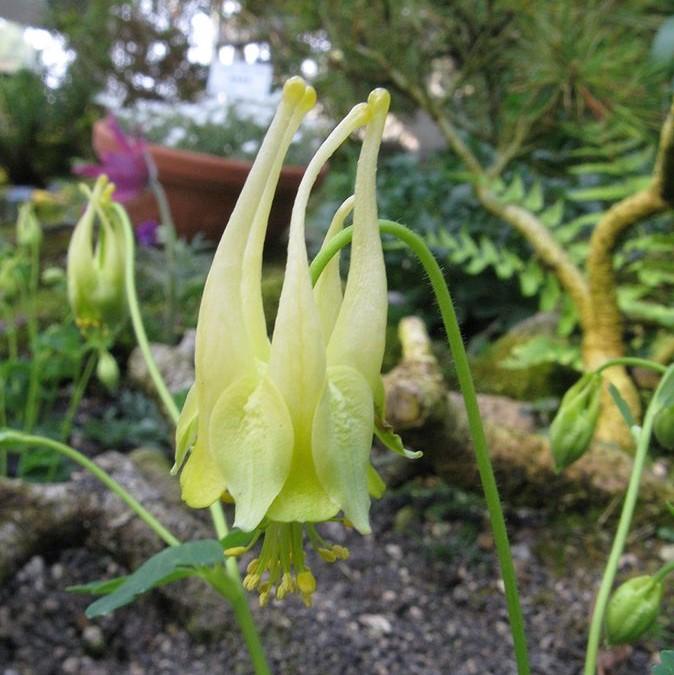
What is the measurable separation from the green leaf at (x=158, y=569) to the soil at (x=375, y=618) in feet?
1.85

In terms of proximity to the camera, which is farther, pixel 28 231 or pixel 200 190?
pixel 200 190

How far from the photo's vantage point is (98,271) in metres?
1.02

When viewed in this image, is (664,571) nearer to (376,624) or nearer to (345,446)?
(345,446)

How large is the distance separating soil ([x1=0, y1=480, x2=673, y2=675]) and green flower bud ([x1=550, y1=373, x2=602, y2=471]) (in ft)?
1.57

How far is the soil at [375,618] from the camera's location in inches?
45.6

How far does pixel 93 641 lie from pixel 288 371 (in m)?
0.92

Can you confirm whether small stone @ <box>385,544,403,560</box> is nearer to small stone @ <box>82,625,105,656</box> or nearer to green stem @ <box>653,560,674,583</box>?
small stone @ <box>82,625,105,656</box>

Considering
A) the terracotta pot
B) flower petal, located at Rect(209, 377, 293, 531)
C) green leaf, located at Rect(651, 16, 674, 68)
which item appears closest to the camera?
flower petal, located at Rect(209, 377, 293, 531)

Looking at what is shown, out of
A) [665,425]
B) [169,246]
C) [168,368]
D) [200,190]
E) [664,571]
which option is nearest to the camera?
[664,571]

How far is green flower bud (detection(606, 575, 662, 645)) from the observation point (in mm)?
734

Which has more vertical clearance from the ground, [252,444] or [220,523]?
[252,444]

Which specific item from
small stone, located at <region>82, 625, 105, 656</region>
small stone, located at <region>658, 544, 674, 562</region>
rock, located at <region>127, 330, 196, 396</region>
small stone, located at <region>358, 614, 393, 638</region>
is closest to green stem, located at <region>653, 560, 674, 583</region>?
small stone, located at <region>358, 614, 393, 638</region>

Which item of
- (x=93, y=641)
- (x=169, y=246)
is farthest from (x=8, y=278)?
(x=93, y=641)

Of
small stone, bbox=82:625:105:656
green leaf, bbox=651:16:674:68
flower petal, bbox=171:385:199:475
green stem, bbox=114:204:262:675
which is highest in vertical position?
green leaf, bbox=651:16:674:68
